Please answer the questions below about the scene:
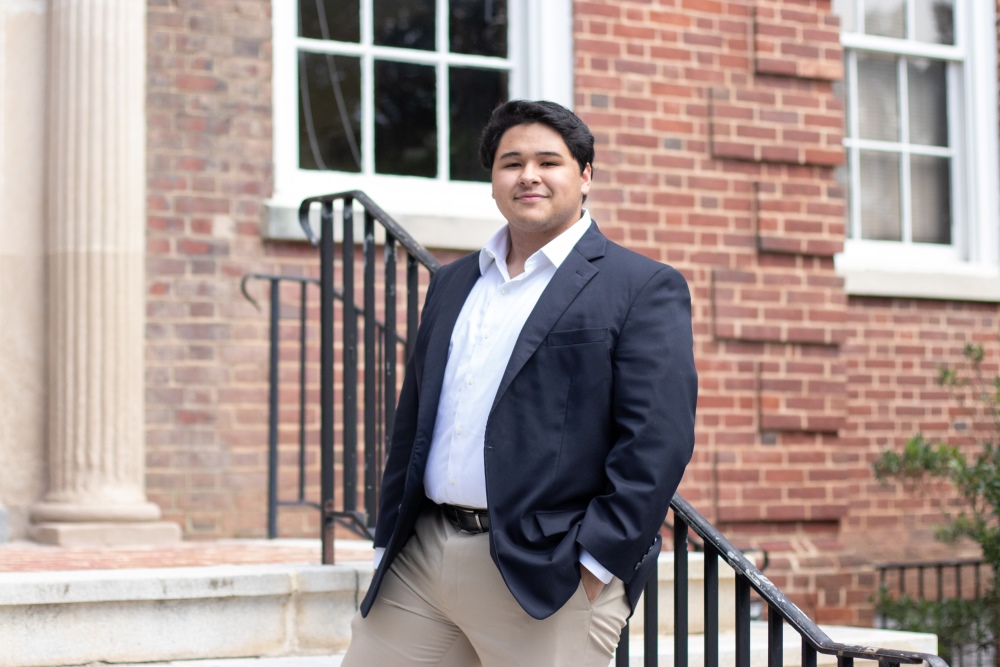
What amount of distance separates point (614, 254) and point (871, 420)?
4586 millimetres

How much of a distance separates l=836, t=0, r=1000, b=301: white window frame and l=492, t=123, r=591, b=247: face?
469 centimetres

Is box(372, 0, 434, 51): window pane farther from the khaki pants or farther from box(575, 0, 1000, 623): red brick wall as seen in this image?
the khaki pants

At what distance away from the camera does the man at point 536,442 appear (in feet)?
8.36

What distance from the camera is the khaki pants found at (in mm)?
2598

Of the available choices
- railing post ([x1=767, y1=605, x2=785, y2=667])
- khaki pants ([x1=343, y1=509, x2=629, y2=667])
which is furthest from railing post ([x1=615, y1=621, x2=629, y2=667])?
khaki pants ([x1=343, y1=509, x2=629, y2=667])

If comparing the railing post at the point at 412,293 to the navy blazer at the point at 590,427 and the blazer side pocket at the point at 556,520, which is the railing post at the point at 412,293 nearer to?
the navy blazer at the point at 590,427

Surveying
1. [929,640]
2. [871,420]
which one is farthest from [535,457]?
[871,420]

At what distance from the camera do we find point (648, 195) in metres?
6.41

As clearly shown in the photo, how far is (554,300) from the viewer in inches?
106

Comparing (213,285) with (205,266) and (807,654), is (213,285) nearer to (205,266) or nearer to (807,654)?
(205,266)

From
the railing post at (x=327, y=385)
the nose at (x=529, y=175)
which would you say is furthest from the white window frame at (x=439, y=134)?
the nose at (x=529, y=175)

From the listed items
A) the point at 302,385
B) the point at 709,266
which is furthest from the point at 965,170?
the point at 302,385

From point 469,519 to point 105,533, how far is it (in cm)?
302

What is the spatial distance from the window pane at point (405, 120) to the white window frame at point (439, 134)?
0.04 meters
